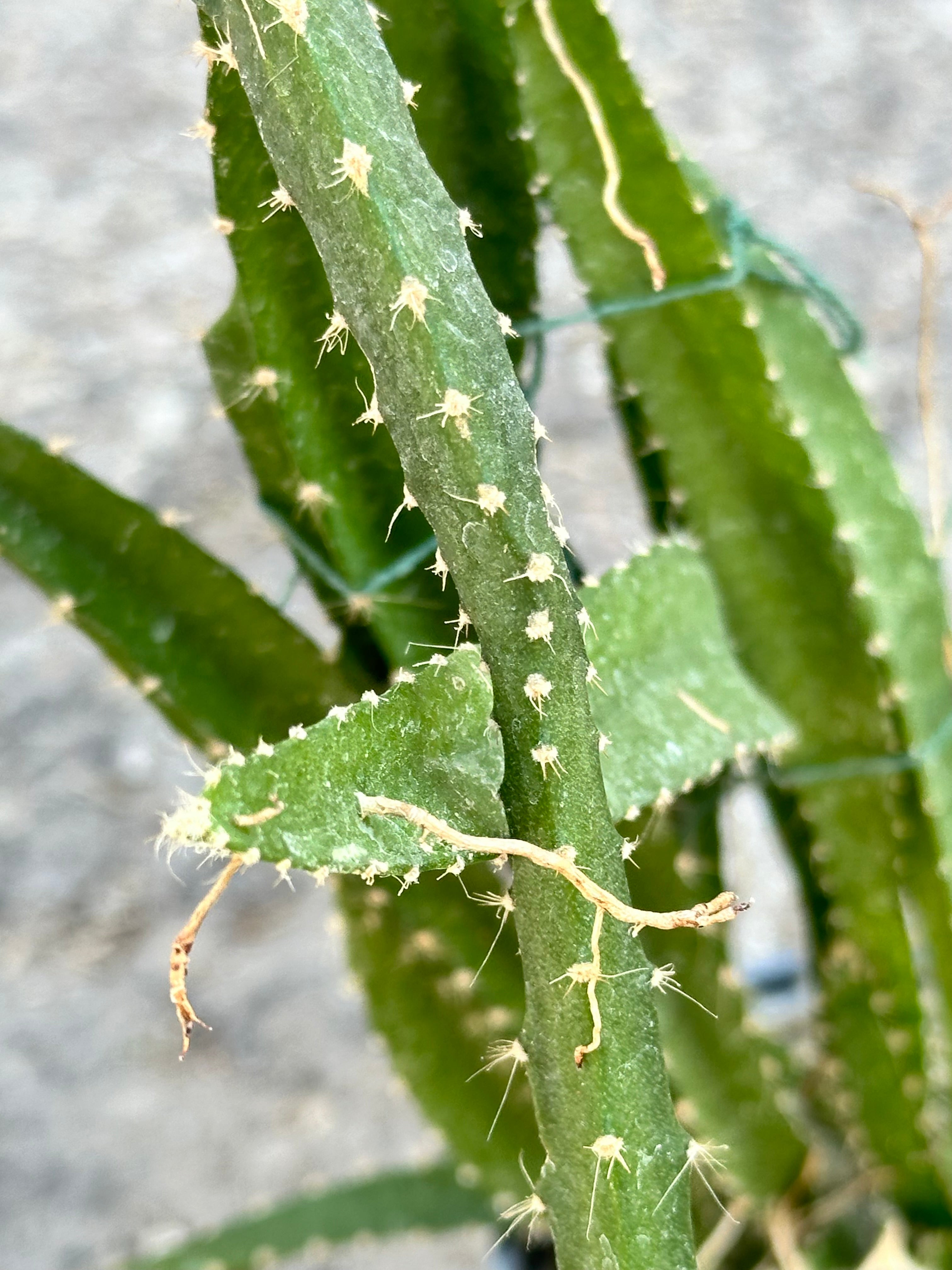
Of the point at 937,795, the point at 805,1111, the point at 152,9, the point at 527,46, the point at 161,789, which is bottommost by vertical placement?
the point at 805,1111

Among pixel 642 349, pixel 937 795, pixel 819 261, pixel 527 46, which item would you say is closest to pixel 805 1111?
pixel 937 795

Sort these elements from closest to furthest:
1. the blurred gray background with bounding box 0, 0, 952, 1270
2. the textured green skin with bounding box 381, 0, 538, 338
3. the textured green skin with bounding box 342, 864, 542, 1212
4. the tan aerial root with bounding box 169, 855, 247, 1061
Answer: the tan aerial root with bounding box 169, 855, 247, 1061 < the textured green skin with bounding box 381, 0, 538, 338 < the textured green skin with bounding box 342, 864, 542, 1212 < the blurred gray background with bounding box 0, 0, 952, 1270

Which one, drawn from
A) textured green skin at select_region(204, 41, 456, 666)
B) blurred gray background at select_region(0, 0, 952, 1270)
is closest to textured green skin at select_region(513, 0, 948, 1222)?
textured green skin at select_region(204, 41, 456, 666)

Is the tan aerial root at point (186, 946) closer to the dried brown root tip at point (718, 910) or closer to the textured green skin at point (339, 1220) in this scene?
the dried brown root tip at point (718, 910)

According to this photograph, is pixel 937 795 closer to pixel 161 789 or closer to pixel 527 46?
pixel 527 46

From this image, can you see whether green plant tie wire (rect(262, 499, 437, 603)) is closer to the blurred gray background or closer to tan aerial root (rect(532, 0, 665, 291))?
tan aerial root (rect(532, 0, 665, 291))

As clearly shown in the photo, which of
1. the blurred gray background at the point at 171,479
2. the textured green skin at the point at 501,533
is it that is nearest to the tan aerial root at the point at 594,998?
the textured green skin at the point at 501,533

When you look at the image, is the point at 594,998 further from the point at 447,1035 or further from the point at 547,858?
the point at 447,1035
